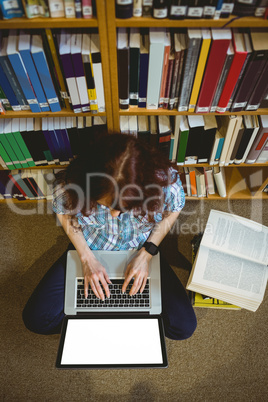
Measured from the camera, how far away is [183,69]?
4.02 ft

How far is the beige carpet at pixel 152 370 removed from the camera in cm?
167

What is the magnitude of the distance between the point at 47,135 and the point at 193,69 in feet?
2.34

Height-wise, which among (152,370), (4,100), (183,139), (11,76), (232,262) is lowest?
(152,370)

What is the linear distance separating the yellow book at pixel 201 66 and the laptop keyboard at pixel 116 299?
798 mm

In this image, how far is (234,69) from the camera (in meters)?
1.21

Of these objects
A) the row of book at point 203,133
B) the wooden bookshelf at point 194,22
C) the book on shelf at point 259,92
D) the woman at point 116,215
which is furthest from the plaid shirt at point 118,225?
the wooden bookshelf at point 194,22

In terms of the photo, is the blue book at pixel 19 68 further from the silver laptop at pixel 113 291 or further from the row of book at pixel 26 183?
the silver laptop at pixel 113 291

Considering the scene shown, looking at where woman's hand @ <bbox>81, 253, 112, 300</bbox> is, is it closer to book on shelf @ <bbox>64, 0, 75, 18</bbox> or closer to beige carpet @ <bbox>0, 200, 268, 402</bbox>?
beige carpet @ <bbox>0, 200, 268, 402</bbox>

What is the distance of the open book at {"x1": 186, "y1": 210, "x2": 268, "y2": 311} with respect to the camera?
1.49 metres

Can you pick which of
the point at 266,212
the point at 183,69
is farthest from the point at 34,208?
the point at 266,212

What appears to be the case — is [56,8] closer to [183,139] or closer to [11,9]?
[11,9]

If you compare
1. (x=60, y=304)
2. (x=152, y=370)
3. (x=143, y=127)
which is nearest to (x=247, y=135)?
(x=143, y=127)

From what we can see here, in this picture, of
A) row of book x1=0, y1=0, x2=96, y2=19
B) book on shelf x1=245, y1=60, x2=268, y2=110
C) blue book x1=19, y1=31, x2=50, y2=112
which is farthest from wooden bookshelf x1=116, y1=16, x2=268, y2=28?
blue book x1=19, y1=31, x2=50, y2=112

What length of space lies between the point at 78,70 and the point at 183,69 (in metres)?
0.39
